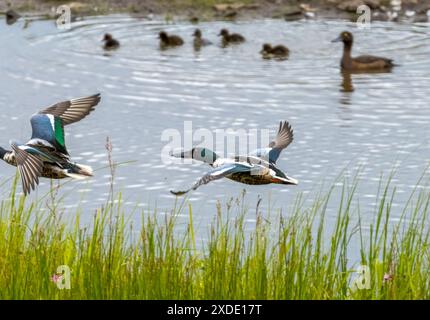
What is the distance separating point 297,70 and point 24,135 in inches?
213

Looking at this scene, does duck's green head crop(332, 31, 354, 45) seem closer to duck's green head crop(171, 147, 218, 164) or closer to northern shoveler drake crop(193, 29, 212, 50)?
northern shoveler drake crop(193, 29, 212, 50)

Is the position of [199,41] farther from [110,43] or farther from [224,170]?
[224,170]

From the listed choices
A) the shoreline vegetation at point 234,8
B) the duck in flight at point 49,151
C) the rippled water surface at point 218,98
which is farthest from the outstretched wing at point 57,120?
the shoreline vegetation at point 234,8

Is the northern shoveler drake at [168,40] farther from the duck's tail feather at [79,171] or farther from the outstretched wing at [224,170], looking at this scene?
the outstretched wing at [224,170]

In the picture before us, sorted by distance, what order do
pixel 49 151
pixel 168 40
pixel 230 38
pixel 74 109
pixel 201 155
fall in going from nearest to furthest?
pixel 201 155, pixel 49 151, pixel 74 109, pixel 168 40, pixel 230 38

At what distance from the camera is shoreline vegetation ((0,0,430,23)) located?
942 inches

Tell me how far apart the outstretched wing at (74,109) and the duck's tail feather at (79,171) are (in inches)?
34.1

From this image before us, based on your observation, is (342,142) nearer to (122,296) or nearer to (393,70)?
(393,70)

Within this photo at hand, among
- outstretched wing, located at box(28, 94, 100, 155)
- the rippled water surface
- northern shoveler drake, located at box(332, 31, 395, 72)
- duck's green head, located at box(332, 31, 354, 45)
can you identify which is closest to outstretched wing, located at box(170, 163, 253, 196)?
outstretched wing, located at box(28, 94, 100, 155)

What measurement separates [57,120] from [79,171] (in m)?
→ 0.87

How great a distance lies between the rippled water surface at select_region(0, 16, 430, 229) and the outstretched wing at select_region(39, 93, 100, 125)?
245 centimetres

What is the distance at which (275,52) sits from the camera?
20469 mm

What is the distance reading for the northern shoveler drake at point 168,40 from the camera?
21.3 metres

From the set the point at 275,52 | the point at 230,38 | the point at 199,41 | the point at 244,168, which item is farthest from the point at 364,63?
the point at 244,168
